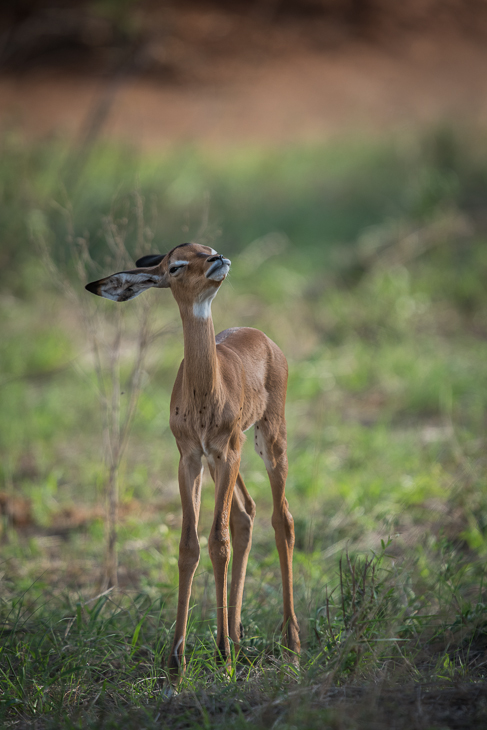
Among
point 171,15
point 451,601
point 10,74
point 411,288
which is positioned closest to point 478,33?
point 171,15

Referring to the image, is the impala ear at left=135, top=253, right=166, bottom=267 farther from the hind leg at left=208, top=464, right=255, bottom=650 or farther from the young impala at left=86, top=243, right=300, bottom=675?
the hind leg at left=208, top=464, right=255, bottom=650

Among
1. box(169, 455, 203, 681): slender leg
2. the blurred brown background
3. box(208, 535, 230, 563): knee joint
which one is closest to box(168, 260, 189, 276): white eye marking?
box(169, 455, 203, 681): slender leg

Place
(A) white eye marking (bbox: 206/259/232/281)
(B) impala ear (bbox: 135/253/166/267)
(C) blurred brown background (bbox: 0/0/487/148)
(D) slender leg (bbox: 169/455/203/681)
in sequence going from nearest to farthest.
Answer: (A) white eye marking (bbox: 206/259/232/281)
(D) slender leg (bbox: 169/455/203/681)
(B) impala ear (bbox: 135/253/166/267)
(C) blurred brown background (bbox: 0/0/487/148)

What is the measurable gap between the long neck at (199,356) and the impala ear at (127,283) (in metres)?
0.14

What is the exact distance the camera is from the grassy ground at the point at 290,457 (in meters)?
2.54

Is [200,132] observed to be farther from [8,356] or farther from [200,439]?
[200,439]

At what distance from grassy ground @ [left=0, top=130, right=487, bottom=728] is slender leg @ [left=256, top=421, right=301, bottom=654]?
5.7 inches

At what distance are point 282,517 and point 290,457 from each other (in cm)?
237

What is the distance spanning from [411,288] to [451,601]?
5.59 metres

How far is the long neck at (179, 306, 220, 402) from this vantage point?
2.37 metres

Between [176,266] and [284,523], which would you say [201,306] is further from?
[284,523]

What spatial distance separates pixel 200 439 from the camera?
2422 mm

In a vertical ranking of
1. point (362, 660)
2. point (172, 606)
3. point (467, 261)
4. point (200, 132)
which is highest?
point (200, 132)

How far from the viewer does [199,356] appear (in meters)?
2.37
